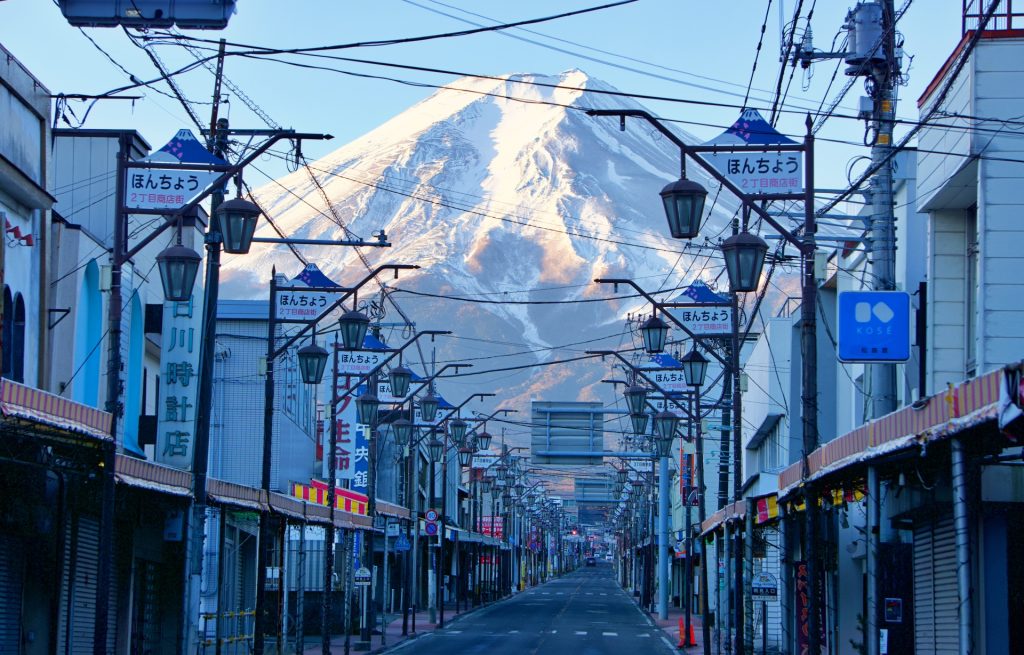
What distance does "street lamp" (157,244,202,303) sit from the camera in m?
19.7

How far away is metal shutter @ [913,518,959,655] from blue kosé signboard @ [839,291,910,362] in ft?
9.05

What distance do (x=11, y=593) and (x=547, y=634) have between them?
31.7 m

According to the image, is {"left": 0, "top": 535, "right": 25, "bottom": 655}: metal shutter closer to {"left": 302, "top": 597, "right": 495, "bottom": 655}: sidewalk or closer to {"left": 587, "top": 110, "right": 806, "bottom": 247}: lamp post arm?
{"left": 587, "top": 110, "right": 806, "bottom": 247}: lamp post arm

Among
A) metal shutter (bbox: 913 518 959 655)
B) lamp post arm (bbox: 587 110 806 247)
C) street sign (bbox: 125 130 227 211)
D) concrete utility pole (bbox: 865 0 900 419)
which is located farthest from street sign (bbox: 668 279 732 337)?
street sign (bbox: 125 130 227 211)

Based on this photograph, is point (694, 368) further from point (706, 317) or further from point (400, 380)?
point (400, 380)

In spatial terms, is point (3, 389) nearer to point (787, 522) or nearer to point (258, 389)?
point (787, 522)

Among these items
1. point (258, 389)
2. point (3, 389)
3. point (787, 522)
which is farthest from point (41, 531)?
point (258, 389)

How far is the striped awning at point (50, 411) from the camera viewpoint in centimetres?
1570

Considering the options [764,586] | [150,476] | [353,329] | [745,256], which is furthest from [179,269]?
[764,586]

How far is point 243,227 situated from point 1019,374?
11908 millimetres

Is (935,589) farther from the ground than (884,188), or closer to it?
closer to it

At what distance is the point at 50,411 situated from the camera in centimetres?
1708

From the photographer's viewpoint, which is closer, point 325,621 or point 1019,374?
point 1019,374

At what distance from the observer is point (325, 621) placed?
3425 cm
